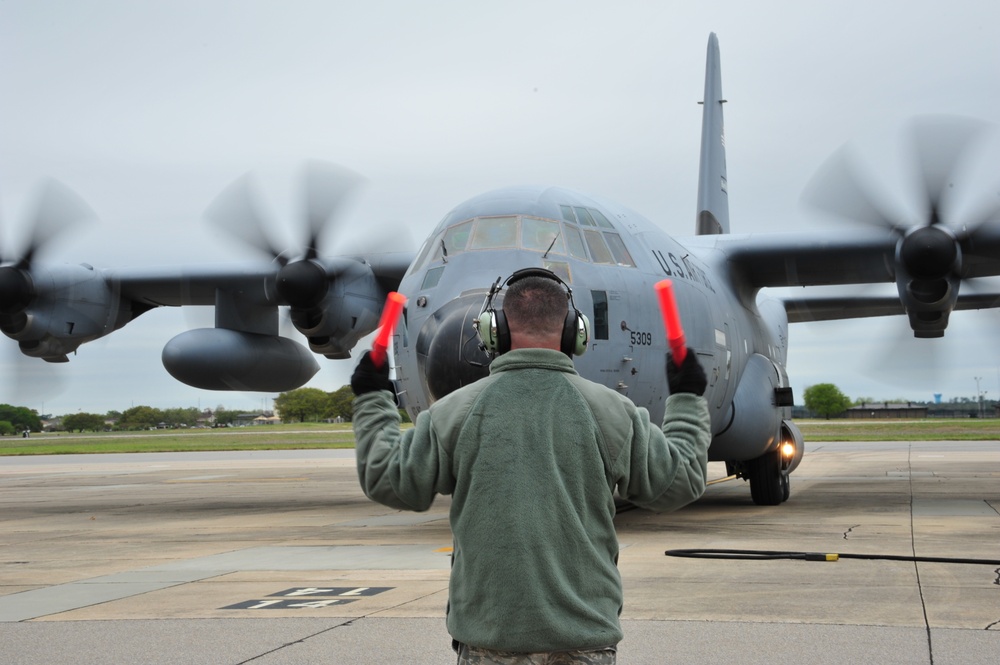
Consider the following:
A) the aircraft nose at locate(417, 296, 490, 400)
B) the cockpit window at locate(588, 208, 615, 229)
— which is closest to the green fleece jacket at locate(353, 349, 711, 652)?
the aircraft nose at locate(417, 296, 490, 400)

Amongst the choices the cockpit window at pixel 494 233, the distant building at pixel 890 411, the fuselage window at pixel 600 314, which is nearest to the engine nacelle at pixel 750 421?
the fuselage window at pixel 600 314

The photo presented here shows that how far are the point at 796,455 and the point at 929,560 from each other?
717 centimetres

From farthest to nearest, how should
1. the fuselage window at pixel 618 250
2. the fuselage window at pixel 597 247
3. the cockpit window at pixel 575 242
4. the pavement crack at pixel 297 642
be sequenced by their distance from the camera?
the fuselage window at pixel 618 250
the fuselage window at pixel 597 247
the cockpit window at pixel 575 242
the pavement crack at pixel 297 642

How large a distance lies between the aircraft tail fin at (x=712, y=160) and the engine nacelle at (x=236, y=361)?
812 cm

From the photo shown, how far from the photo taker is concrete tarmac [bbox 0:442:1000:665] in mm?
5902

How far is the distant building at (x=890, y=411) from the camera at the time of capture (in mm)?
127875

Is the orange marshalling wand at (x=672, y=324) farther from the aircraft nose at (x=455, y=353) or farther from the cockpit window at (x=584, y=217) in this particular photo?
the cockpit window at (x=584, y=217)

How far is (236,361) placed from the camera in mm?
18453

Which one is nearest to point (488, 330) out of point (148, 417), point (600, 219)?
point (600, 219)

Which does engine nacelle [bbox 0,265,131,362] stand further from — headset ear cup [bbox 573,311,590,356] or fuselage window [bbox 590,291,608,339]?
headset ear cup [bbox 573,311,590,356]

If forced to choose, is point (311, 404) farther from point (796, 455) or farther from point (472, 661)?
point (472, 661)

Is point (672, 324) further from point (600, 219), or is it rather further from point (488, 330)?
point (600, 219)

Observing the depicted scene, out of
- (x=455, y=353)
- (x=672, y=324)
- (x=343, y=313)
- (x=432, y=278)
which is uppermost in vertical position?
(x=343, y=313)

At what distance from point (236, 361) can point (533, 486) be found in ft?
53.4
